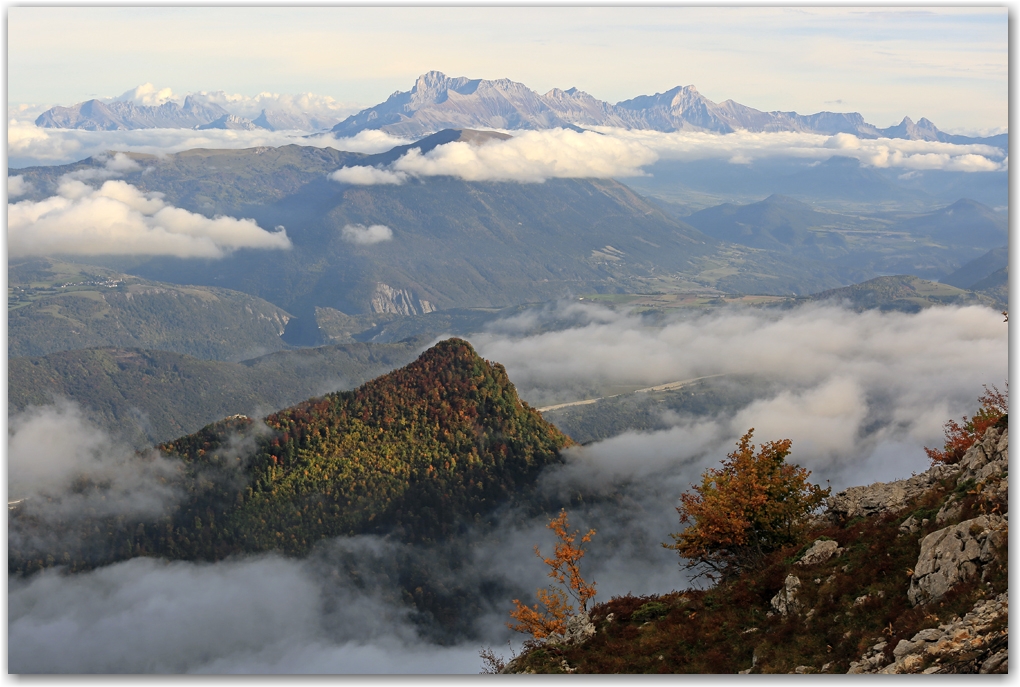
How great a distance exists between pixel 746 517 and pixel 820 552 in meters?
7.57

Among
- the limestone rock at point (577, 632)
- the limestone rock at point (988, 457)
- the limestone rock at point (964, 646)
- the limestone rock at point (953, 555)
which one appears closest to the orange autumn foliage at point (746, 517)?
the limestone rock at point (577, 632)

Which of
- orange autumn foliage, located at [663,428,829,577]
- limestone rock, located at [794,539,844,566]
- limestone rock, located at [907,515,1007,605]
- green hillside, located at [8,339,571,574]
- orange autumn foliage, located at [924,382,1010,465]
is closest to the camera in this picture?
limestone rock, located at [907,515,1007,605]

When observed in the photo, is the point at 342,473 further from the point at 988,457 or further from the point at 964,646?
the point at 964,646

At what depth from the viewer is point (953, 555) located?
27.1 metres

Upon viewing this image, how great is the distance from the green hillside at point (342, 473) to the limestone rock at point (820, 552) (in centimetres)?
10357

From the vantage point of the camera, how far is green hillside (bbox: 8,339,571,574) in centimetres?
12900

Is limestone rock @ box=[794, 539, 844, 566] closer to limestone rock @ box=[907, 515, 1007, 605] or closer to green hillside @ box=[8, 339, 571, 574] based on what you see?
limestone rock @ box=[907, 515, 1007, 605]

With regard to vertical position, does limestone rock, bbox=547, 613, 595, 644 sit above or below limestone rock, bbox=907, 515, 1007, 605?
below

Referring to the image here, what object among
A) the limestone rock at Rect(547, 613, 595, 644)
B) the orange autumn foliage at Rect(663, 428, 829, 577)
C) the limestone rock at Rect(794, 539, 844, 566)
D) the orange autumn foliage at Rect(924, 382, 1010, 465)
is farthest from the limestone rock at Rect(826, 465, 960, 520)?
the limestone rock at Rect(547, 613, 595, 644)

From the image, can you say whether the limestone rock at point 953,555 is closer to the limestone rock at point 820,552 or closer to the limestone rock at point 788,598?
the limestone rock at point 788,598

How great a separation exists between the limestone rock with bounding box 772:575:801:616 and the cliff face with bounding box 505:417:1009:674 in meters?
0.05

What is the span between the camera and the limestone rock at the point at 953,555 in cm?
2630

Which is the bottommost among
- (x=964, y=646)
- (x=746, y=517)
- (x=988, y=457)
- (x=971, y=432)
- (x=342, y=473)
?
(x=342, y=473)

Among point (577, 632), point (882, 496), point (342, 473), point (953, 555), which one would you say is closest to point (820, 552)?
point (882, 496)
